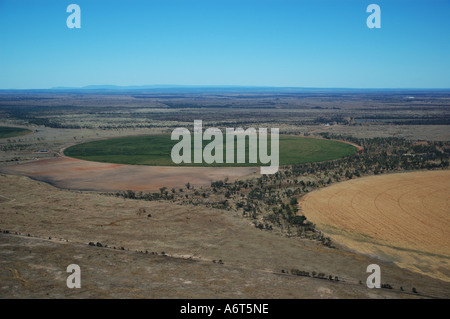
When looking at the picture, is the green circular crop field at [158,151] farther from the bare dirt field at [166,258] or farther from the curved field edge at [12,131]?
the curved field edge at [12,131]

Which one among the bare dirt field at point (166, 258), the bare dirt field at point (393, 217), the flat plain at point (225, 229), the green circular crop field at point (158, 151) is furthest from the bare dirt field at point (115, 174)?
the bare dirt field at point (393, 217)

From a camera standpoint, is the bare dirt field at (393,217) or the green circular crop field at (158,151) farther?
the green circular crop field at (158,151)

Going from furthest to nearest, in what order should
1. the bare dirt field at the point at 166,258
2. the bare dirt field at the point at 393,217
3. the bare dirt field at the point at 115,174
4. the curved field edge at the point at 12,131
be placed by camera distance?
the curved field edge at the point at 12,131
the bare dirt field at the point at 115,174
the bare dirt field at the point at 393,217
the bare dirt field at the point at 166,258

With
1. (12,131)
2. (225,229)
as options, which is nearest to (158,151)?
(225,229)

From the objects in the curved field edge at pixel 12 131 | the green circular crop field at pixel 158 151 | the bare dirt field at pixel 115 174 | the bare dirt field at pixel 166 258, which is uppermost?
the curved field edge at pixel 12 131

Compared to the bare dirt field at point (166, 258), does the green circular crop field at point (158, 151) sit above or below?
above

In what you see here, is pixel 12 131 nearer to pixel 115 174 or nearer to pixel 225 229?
pixel 115 174
